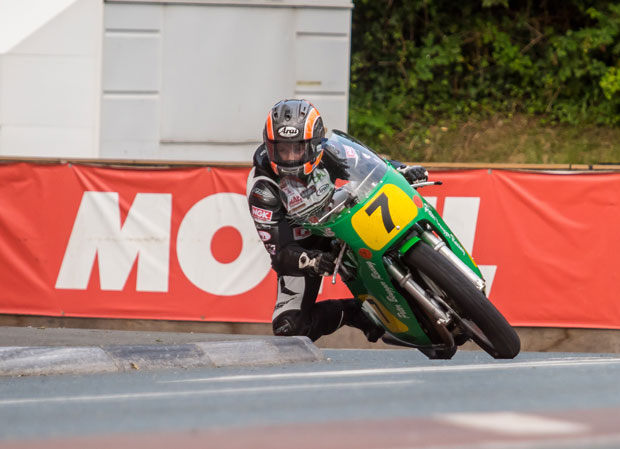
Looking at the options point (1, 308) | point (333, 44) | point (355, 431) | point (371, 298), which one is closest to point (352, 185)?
point (371, 298)

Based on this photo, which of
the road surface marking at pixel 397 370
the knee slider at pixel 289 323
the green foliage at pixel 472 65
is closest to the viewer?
the road surface marking at pixel 397 370

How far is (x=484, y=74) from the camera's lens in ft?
63.0

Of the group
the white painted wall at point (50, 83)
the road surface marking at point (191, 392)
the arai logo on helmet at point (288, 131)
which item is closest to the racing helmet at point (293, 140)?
Answer: the arai logo on helmet at point (288, 131)

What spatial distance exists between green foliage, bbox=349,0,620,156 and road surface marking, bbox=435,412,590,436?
1402 cm

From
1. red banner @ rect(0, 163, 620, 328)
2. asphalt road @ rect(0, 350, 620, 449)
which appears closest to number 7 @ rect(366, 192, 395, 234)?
asphalt road @ rect(0, 350, 620, 449)

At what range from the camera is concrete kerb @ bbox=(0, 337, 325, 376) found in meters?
6.60

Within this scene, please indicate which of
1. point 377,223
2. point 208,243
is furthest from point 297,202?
point 208,243

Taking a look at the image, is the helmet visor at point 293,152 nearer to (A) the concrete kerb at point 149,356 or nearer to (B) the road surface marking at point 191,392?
(A) the concrete kerb at point 149,356

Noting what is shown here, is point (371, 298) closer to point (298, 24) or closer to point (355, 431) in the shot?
point (355, 431)

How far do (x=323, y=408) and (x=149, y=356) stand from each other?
98.3 inches

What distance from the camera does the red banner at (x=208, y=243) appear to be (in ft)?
34.0

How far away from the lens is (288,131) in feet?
22.5

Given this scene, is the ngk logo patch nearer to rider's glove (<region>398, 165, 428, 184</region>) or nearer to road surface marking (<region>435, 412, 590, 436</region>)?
rider's glove (<region>398, 165, 428, 184</region>)

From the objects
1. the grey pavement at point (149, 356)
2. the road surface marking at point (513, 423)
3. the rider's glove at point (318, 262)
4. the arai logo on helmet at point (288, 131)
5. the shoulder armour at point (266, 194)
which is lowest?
the grey pavement at point (149, 356)
